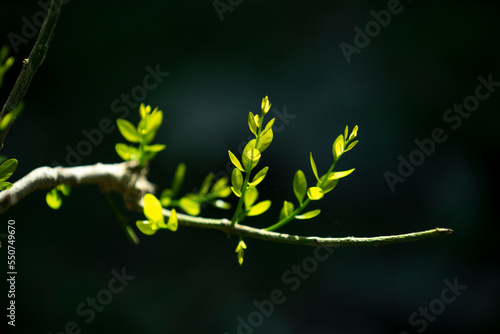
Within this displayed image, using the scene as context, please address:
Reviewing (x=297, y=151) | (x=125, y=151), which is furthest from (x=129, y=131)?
(x=297, y=151)

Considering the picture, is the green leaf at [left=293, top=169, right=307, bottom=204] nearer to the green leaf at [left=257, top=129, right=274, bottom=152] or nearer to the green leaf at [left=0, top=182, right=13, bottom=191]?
the green leaf at [left=257, top=129, right=274, bottom=152]

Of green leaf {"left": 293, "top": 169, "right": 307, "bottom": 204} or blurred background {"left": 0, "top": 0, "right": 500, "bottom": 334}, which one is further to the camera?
blurred background {"left": 0, "top": 0, "right": 500, "bottom": 334}

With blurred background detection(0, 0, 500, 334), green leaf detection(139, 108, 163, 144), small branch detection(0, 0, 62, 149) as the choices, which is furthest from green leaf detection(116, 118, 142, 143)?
blurred background detection(0, 0, 500, 334)

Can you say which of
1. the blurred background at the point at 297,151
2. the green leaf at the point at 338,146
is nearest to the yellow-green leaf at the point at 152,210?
the green leaf at the point at 338,146

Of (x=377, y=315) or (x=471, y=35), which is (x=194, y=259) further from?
(x=471, y=35)

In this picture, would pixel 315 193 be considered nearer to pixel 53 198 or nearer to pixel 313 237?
pixel 313 237
